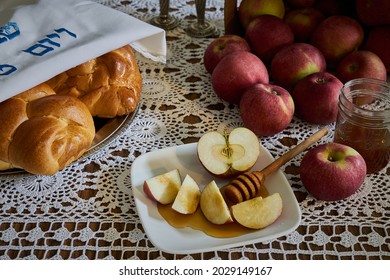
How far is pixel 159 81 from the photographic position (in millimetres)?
929

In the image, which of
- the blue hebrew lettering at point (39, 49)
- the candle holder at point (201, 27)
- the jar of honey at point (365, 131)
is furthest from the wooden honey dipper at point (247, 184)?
the candle holder at point (201, 27)

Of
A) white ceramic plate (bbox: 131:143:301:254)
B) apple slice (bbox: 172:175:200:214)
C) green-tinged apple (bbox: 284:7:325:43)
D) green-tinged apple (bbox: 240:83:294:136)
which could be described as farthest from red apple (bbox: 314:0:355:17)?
apple slice (bbox: 172:175:200:214)

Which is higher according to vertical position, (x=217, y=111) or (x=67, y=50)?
(x=67, y=50)

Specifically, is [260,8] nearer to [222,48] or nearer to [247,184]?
[222,48]

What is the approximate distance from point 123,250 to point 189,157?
0.17 metres

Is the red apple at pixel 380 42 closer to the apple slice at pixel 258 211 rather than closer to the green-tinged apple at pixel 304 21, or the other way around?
the green-tinged apple at pixel 304 21

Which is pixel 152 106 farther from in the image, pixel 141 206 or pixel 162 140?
pixel 141 206

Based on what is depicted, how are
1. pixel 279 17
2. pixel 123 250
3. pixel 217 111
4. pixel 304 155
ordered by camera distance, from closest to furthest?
pixel 123 250 < pixel 304 155 < pixel 217 111 < pixel 279 17

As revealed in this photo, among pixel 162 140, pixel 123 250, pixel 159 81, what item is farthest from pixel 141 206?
pixel 159 81

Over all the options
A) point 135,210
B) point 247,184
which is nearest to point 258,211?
point 247,184

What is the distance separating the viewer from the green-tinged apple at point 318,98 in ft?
2.60

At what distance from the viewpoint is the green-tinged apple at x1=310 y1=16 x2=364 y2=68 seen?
889 mm

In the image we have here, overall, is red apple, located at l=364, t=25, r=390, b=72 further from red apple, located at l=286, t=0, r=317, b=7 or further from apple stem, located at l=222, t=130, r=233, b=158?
apple stem, located at l=222, t=130, r=233, b=158

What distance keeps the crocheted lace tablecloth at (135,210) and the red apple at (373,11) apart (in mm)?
220
